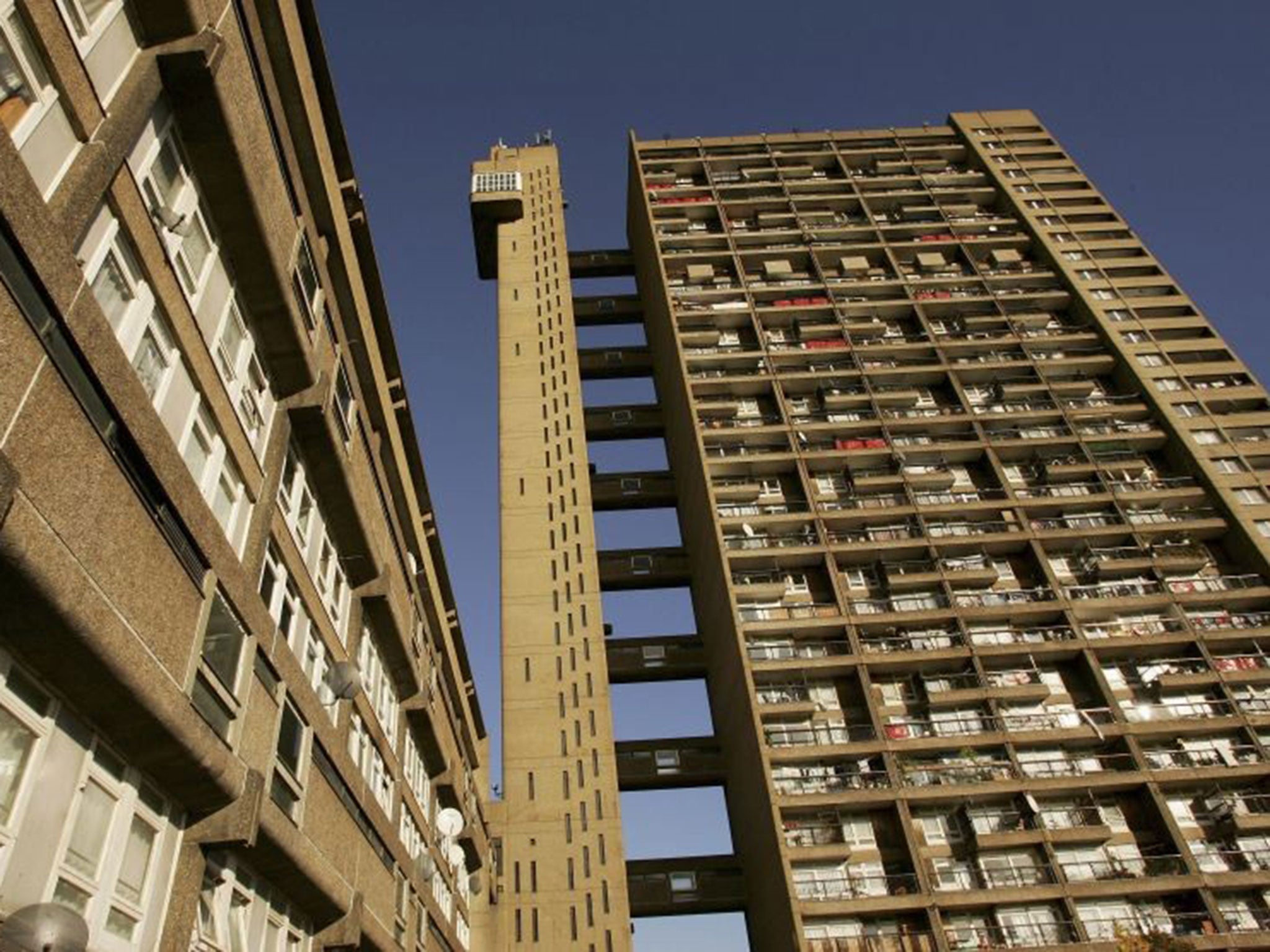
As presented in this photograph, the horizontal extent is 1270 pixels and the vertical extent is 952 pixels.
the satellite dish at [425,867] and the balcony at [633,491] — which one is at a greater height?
the balcony at [633,491]

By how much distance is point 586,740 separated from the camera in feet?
136

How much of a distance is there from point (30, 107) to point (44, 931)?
23.5ft

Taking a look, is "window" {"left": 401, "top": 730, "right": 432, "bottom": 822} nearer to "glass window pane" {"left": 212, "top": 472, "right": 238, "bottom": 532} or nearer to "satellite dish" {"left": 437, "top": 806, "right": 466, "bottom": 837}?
"satellite dish" {"left": 437, "top": 806, "right": 466, "bottom": 837}

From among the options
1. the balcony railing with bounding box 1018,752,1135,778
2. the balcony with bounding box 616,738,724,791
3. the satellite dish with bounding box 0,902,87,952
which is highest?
the balcony with bounding box 616,738,724,791

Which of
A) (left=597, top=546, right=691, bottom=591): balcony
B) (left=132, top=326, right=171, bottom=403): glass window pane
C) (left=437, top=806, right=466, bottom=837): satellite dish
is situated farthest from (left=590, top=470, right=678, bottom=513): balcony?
(left=132, top=326, right=171, bottom=403): glass window pane

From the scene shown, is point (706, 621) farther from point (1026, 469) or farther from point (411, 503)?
point (411, 503)

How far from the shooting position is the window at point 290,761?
13.5 meters

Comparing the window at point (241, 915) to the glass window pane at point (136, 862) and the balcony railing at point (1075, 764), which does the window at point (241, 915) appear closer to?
the glass window pane at point (136, 862)

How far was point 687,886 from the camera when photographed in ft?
134

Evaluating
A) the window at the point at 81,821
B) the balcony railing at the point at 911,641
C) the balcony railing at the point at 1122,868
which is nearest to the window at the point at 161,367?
the window at the point at 81,821

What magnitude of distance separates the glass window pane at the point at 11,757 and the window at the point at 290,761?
5.28m

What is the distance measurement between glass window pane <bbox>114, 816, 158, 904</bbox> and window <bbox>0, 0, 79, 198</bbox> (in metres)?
6.56

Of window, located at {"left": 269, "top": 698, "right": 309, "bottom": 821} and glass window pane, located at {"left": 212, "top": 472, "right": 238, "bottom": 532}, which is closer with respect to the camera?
glass window pane, located at {"left": 212, "top": 472, "right": 238, "bottom": 532}

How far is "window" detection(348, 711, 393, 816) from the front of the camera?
61.7ft
